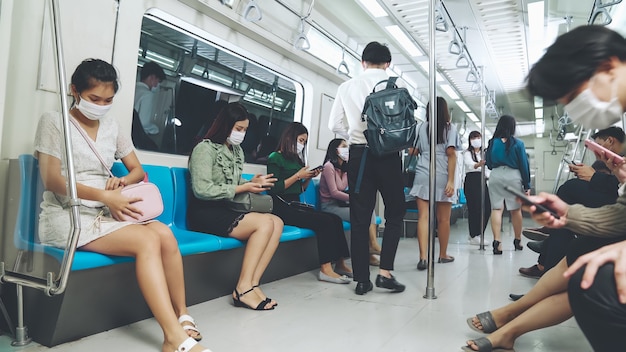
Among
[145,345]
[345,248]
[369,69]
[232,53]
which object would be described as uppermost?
[232,53]

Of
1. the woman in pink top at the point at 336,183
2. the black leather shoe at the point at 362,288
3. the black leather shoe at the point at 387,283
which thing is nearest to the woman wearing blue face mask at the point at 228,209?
the black leather shoe at the point at 362,288

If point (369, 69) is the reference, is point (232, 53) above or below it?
above

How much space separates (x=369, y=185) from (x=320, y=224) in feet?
2.11

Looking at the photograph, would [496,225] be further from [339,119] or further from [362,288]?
[339,119]

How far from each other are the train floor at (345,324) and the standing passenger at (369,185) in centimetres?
18

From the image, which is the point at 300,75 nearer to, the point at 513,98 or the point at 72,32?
the point at 72,32

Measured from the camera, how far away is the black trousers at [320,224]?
3.30m

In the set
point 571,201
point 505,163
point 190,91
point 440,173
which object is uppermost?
point 190,91

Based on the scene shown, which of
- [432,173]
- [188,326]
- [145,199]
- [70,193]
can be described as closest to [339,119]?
[432,173]

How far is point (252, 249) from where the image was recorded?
2537 millimetres

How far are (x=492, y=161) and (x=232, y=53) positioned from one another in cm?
328

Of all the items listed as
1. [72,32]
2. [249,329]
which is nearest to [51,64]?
[72,32]

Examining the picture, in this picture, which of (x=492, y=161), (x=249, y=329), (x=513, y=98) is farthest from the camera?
(x=513, y=98)

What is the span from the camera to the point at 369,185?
2.86m
